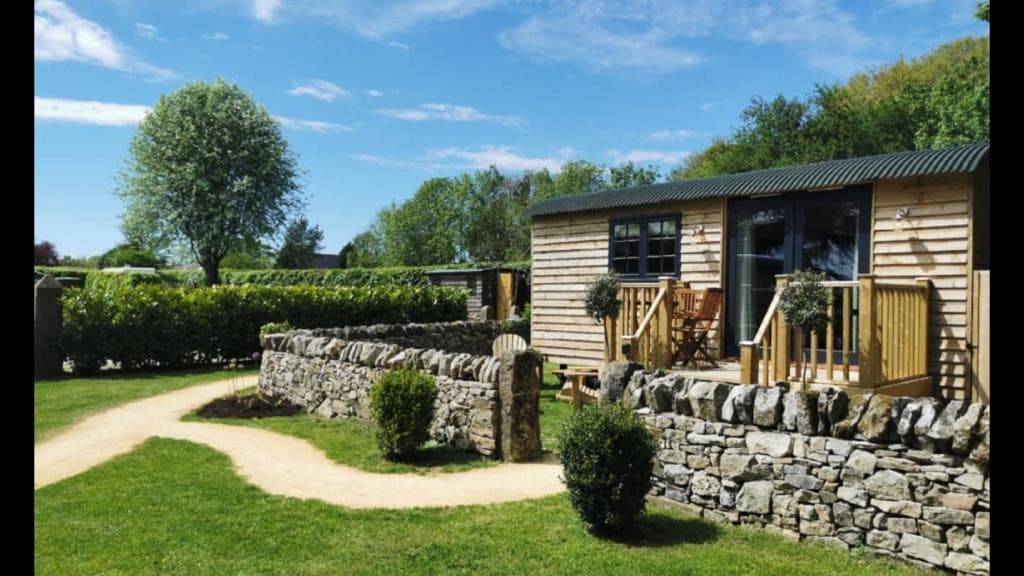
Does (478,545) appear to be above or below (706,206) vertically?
below

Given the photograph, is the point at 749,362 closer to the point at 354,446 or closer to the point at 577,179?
the point at 354,446

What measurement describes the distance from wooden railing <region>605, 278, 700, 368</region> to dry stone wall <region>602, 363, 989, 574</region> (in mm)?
3882

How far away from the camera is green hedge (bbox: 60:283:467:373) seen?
48.4ft

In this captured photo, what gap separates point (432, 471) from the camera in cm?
762

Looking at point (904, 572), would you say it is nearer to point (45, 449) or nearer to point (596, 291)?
point (596, 291)

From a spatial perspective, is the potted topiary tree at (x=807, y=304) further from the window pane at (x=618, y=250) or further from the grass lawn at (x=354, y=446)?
the window pane at (x=618, y=250)

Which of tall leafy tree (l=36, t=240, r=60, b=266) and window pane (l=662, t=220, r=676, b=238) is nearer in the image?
window pane (l=662, t=220, r=676, b=238)

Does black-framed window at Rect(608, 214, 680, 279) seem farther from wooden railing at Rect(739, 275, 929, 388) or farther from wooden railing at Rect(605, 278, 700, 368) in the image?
wooden railing at Rect(739, 275, 929, 388)

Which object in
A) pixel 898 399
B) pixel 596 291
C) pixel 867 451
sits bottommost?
pixel 867 451

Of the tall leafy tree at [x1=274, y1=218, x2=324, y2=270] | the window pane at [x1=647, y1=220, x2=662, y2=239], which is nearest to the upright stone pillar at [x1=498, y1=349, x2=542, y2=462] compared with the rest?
the window pane at [x1=647, y1=220, x2=662, y2=239]

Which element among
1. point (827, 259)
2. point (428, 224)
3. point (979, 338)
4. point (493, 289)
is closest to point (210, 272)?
point (428, 224)
